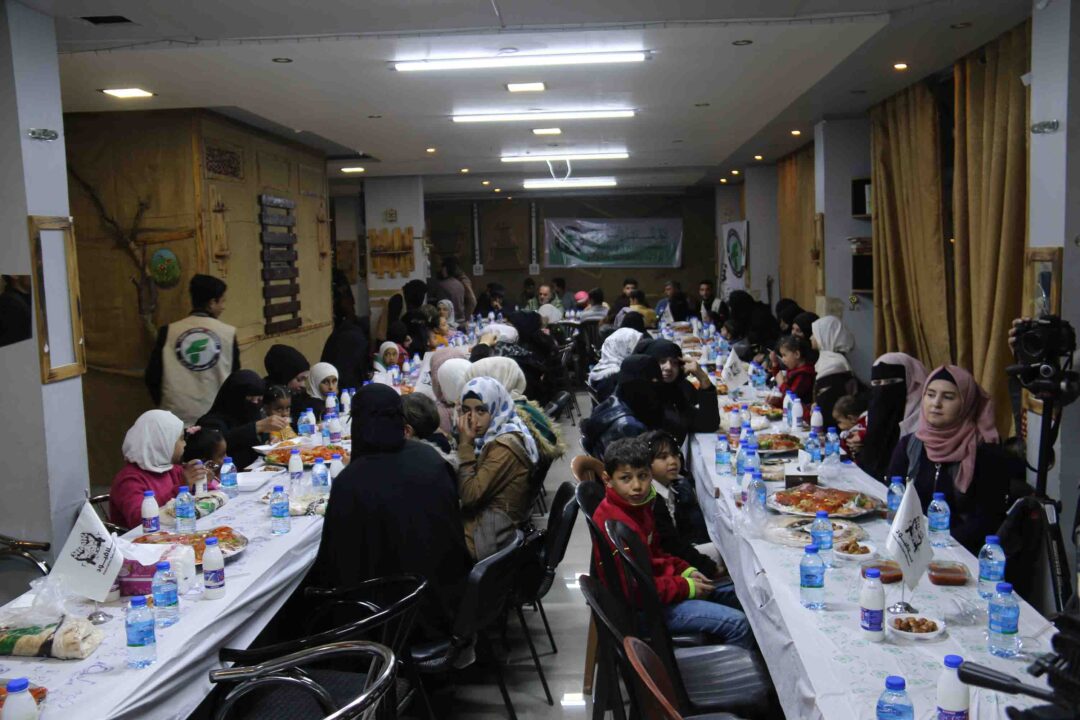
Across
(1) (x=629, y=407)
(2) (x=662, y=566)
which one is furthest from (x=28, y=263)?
(2) (x=662, y=566)

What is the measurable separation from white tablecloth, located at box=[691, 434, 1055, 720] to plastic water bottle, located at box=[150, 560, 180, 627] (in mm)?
1800

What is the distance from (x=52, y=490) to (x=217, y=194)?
4.15 metres

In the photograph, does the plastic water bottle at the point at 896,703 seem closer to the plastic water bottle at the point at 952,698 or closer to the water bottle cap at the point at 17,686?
the plastic water bottle at the point at 952,698

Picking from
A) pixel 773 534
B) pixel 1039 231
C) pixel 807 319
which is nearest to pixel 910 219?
pixel 807 319

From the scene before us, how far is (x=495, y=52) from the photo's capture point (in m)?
5.82

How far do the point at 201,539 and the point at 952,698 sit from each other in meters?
2.64

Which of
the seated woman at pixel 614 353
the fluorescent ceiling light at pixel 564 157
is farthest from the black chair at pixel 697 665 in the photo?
the fluorescent ceiling light at pixel 564 157

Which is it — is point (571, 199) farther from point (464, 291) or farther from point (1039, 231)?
point (1039, 231)

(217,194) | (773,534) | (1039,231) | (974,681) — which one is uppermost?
(217,194)

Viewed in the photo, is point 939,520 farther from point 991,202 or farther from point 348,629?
point 991,202

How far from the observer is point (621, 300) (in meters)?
14.0

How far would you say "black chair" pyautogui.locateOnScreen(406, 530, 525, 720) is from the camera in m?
3.47

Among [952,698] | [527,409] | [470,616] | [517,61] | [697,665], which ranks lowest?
[697,665]

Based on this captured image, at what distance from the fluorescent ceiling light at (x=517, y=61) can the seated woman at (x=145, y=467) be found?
2.76 meters
